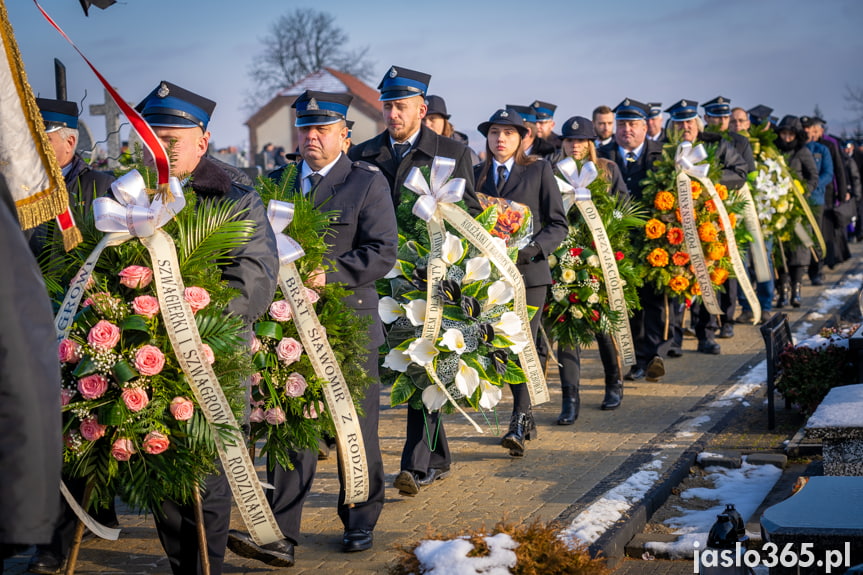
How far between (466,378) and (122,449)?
2.75 meters

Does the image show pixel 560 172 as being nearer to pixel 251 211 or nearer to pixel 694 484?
pixel 694 484

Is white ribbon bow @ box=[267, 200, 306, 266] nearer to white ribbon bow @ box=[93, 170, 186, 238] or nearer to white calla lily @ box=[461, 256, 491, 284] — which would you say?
white ribbon bow @ box=[93, 170, 186, 238]

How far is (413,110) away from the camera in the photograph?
7.20 m

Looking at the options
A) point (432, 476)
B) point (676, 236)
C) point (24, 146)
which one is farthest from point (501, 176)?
point (24, 146)

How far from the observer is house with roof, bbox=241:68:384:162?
6731 centimetres

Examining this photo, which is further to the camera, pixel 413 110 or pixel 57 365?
pixel 413 110

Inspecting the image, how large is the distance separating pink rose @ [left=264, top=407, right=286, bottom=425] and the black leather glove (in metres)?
3.03

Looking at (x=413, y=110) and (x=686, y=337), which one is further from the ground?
(x=413, y=110)

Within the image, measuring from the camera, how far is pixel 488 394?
6781 millimetres

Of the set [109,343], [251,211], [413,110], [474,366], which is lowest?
→ [474,366]

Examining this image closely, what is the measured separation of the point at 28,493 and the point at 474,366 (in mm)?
4691

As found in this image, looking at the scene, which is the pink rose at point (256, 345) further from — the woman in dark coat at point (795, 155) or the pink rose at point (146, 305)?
the woman in dark coat at point (795, 155)

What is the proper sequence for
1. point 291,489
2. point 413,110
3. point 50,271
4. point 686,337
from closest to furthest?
point 50,271 → point 291,489 → point 413,110 → point 686,337

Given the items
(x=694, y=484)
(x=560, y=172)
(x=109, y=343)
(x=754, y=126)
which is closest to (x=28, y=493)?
(x=109, y=343)
